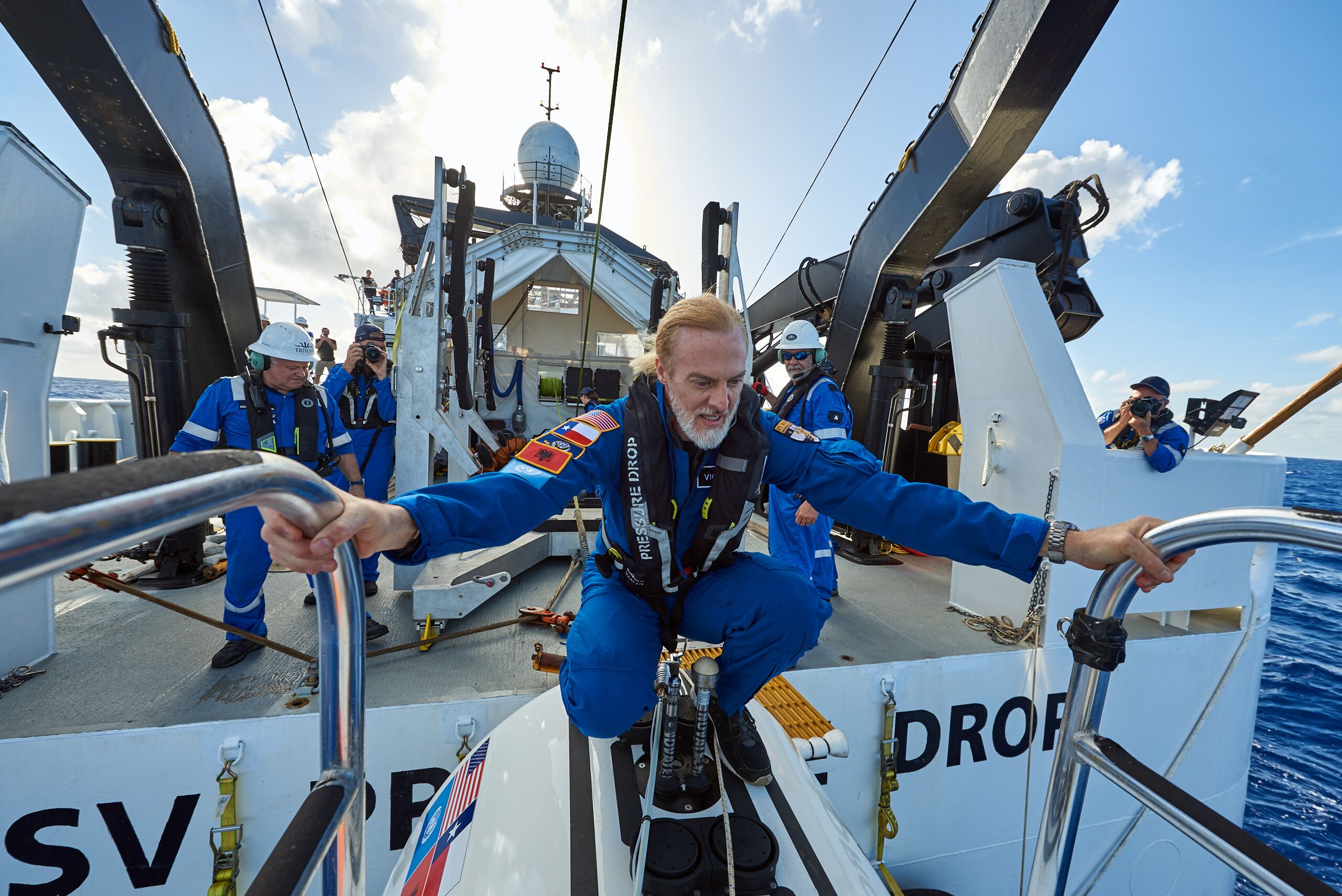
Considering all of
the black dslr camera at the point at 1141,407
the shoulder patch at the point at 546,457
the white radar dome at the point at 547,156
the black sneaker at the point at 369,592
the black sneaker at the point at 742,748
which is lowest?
the black sneaker at the point at 369,592

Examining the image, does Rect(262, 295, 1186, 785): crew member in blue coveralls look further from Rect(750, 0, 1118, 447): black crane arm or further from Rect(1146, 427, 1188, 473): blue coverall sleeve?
Rect(750, 0, 1118, 447): black crane arm

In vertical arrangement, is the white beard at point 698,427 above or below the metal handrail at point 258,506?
above

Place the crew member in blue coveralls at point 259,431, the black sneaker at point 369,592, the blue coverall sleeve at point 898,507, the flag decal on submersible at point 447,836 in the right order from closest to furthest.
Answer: the flag decal on submersible at point 447,836 → the blue coverall sleeve at point 898,507 → the crew member in blue coveralls at point 259,431 → the black sneaker at point 369,592

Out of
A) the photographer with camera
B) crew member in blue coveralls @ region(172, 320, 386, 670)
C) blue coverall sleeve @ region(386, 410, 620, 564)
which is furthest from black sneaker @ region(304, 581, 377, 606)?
the photographer with camera

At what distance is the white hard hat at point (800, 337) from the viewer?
3.60 metres

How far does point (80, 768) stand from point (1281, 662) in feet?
39.2

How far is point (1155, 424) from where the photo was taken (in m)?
3.22

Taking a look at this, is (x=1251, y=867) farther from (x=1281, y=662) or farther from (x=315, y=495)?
(x=1281, y=662)

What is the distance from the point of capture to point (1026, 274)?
3.12 metres

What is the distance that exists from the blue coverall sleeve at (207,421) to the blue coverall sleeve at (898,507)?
266cm

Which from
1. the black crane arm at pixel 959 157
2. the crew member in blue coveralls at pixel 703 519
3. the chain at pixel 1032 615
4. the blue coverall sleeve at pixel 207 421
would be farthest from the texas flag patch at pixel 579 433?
the black crane arm at pixel 959 157

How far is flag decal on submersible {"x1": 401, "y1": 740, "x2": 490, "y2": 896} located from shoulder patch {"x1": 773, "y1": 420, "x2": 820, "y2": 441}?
1.20 m

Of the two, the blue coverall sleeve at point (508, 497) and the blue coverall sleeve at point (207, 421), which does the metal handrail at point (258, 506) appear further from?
the blue coverall sleeve at point (207, 421)

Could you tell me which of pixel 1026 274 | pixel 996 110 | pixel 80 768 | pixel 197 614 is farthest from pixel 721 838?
pixel 996 110
